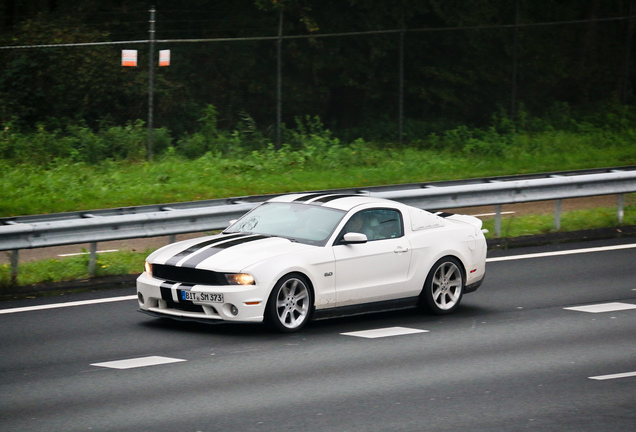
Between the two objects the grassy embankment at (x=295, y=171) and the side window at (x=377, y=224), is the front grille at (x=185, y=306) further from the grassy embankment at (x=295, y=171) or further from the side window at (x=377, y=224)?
the grassy embankment at (x=295, y=171)

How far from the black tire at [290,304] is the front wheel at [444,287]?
161cm

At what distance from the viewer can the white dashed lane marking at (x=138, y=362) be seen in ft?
30.9

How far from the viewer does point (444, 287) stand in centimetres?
1202

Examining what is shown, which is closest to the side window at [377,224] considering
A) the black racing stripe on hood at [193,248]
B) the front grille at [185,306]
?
the black racing stripe on hood at [193,248]

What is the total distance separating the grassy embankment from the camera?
17953 mm

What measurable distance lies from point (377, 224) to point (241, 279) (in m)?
2.03

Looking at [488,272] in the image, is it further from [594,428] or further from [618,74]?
[618,74]

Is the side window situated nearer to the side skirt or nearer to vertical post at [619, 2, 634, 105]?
the side skirt

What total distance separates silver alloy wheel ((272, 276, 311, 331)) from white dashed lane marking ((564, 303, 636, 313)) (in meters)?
3.31

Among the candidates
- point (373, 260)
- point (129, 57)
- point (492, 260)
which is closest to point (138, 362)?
point (373, 260)

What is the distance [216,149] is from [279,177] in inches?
100

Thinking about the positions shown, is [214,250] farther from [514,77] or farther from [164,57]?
[514,77]

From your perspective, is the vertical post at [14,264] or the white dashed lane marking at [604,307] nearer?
the white dashed lane marking at [604,307]

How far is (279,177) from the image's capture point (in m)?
21.5
